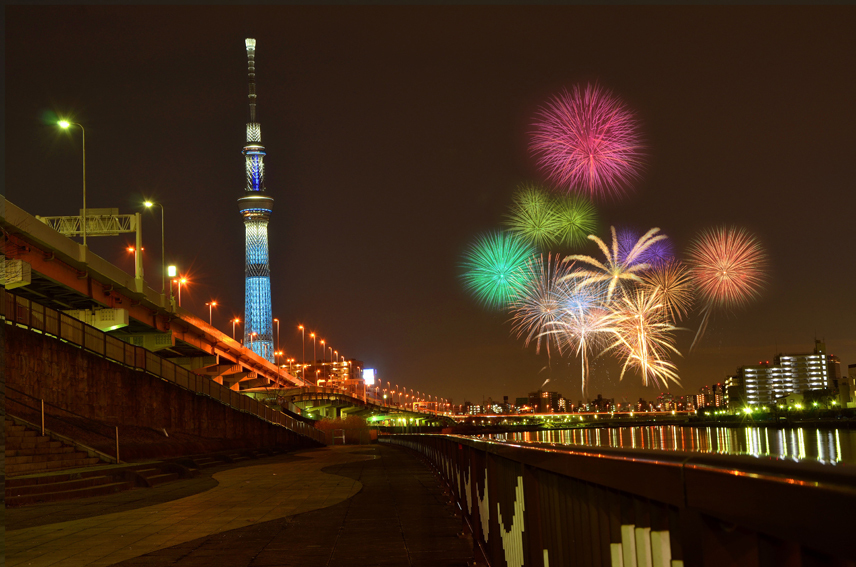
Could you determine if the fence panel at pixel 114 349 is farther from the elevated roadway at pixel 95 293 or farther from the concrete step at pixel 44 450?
the concrete step at pixel 44 450

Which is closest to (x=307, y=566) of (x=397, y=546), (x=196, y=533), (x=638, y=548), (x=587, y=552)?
(x=397, y=546)

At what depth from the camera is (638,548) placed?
2.64 meters

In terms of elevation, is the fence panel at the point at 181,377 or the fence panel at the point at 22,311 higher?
the fence panel at the point at 22,311

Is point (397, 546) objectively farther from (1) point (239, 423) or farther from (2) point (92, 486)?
(1) point (239, 423)

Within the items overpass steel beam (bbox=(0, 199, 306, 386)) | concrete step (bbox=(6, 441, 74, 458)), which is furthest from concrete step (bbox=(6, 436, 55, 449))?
overpass steel beam (bbox=(0, 199, 306, 386))

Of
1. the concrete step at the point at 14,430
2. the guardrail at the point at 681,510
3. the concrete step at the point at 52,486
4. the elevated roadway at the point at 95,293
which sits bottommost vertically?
the concrete step at the point at 52,486

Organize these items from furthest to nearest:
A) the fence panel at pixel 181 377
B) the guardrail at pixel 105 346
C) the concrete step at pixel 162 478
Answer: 1. the fence panel at pixel 181 377
2. the guardrail at pixel 105 346
3. the concrete step at pixel 162 478

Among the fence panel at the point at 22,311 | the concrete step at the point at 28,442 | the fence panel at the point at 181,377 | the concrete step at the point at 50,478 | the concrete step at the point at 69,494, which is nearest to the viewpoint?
the concrete step at the point at 69,494

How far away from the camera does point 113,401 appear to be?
34.0 meters

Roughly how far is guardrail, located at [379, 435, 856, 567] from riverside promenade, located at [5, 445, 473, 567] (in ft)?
16.1

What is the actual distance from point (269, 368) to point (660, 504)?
354 ft

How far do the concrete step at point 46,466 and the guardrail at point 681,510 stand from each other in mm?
16813

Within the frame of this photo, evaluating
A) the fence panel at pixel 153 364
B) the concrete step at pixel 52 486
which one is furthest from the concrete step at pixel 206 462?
the concrete step at pixel 52 486

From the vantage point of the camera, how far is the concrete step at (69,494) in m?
15.9
